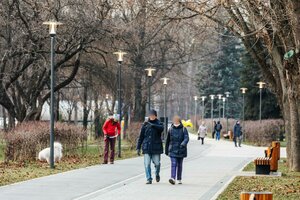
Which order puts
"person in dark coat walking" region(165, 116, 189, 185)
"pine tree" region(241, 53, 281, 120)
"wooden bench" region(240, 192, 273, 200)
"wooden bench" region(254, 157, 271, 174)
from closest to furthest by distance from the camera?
"wooden bench" region(240, 192, 273, 200) → "person in dark coat walking" region(165, 116, 189, 185) → "wooden bench" region(254, 157, 271, 174) → "pine tree" region(241, 53, 281, 120)

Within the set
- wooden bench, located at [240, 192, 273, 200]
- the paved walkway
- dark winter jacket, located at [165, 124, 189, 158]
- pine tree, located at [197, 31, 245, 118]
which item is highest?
pine tree, located at [197, 31, 245, 118]

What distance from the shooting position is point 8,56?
110 feet

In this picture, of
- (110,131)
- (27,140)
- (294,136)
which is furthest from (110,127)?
(294,136)

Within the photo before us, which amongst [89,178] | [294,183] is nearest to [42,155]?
[89,178]

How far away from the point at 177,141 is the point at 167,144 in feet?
1.11

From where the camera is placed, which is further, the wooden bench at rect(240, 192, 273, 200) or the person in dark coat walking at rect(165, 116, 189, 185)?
the person in dark coat walking at rect(165, 116, 189, 185)

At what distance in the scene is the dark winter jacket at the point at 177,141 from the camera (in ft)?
59.2

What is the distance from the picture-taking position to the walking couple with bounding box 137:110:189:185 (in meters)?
18.1

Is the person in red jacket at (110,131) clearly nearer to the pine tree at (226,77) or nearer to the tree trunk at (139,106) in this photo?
the tree trunk at (139,106)

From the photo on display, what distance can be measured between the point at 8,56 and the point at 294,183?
17997 mm

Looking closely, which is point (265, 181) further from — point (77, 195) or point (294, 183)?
point (77, 195)

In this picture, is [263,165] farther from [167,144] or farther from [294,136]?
[167,144]

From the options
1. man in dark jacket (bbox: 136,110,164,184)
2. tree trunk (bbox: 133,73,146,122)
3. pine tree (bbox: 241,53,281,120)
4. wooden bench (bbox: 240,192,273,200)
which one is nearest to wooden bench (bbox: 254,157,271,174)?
man in dark jacket (bbox: 136,110,164,184)

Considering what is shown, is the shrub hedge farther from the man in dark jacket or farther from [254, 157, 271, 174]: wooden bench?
the man in dark jacket
